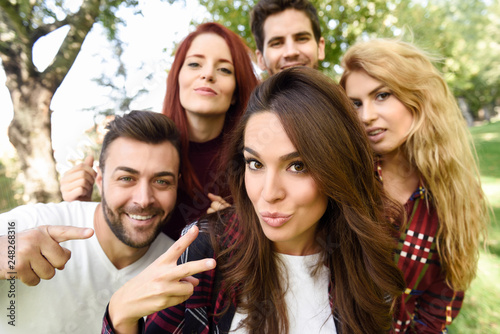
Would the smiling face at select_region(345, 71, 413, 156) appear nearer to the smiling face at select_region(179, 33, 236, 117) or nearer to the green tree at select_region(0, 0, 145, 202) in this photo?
the smiling face at select_region(179, 33, 236, 117)

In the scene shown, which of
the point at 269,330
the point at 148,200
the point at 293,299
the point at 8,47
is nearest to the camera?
the point at 269,330

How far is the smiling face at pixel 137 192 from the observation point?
223cm

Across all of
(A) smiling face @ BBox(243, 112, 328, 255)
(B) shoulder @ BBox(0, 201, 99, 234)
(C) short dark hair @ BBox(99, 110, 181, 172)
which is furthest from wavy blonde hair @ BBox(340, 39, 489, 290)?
(B) shoulder @ BBox(0, 201, 99, 234)

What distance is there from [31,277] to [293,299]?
55.9 inches

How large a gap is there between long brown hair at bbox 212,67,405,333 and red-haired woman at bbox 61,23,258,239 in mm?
811

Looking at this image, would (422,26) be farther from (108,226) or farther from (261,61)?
(108,226)

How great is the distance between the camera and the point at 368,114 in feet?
7.14

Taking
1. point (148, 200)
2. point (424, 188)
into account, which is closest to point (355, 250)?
point (424, 188)

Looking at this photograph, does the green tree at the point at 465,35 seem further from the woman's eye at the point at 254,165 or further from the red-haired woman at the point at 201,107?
the woman's eye at the point at 254,165

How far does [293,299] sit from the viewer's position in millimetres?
1818

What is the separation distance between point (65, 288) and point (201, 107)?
172cm

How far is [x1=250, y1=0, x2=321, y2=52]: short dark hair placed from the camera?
327cm

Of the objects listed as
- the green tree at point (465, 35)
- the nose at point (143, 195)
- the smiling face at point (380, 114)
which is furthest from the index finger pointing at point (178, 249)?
the green tree at point (465, 35)

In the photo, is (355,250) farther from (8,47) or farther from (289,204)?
(8,47)
